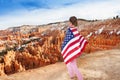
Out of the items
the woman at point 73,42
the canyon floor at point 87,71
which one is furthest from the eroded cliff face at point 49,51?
the woman at point 73,42

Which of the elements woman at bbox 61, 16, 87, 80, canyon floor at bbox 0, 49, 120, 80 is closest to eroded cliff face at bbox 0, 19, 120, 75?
canyon floor at bbox 0, 49, 120, 80

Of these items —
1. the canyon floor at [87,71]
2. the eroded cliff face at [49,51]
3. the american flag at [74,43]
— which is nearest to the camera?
the american flag at [74,43]

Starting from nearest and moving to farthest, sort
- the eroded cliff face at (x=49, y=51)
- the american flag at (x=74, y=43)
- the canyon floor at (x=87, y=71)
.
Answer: the american flag at (x=74, y=43), the canyon floor at (x=87, y=71), the eroded cliff face at (x=49, y=51)

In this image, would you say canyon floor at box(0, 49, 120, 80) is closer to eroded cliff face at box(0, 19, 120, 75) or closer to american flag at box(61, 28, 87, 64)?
american flag at box(61, 28, 87, 64)

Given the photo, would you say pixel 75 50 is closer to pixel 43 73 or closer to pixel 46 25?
pixel 43 73

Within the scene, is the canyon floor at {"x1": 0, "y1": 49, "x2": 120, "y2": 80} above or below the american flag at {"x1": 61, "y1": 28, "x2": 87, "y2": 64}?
below

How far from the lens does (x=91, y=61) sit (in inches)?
563

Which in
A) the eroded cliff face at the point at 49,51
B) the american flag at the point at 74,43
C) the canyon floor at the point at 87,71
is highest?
the american flag at the point at 74,43

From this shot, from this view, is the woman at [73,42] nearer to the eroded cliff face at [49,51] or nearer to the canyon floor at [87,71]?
the canyon floor at [87,71]

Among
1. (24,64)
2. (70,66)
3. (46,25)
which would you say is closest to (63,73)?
(70,66)

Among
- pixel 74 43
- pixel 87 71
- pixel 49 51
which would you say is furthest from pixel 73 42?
pixel 49 51

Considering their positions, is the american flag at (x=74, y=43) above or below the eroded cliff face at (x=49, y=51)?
above

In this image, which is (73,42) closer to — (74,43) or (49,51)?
(74,43)

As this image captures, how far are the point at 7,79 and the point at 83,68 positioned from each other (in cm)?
301
